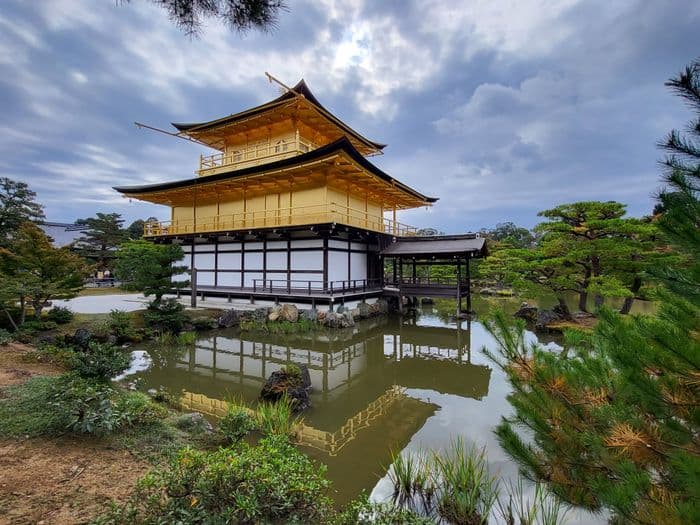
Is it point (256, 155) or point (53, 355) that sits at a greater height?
point (256, 155)

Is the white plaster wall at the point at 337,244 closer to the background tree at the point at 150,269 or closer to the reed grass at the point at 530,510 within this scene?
the background tree at the point at 150,269

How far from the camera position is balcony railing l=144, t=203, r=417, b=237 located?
594 inches

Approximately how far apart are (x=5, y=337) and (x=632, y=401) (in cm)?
1181

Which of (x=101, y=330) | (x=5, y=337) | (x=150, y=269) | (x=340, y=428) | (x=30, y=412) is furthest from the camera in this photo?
(x=150, y=269)

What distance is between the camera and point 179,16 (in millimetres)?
3457

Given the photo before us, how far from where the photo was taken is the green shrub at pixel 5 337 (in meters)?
7.81

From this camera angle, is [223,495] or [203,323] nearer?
[223,495]

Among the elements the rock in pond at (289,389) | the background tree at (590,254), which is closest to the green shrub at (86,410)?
the rock in pond at (289,389)

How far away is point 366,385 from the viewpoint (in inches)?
291

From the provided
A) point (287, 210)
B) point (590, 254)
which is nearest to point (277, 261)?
point (287, 210)

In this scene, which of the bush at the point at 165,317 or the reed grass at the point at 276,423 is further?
the bush at the point at 165,317

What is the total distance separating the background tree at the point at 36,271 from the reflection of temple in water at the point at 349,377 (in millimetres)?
3513

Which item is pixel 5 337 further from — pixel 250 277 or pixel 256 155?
pixel 256 155

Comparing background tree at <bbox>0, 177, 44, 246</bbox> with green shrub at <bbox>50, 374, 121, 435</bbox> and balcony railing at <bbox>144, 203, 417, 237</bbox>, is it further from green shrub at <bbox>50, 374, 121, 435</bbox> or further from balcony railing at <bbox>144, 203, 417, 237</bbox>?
green shrub at <bbox>50, 374, 121, 435</bbox>
